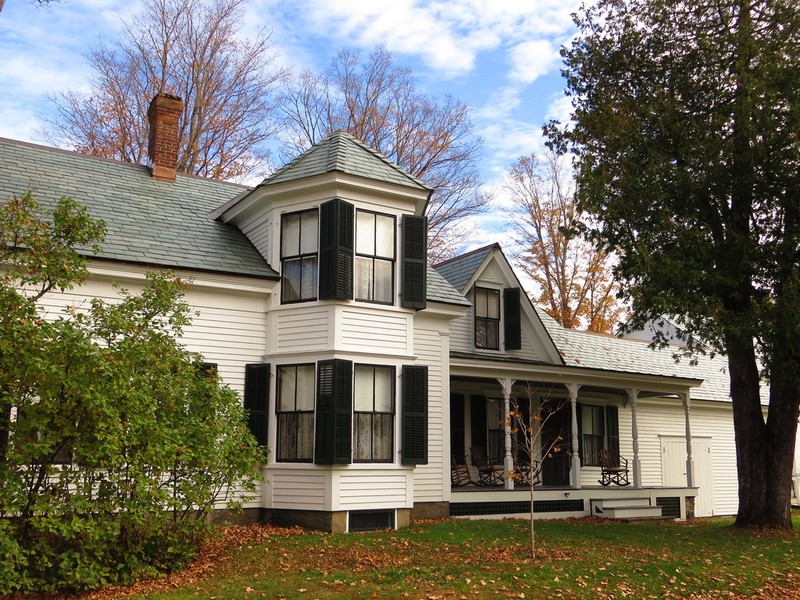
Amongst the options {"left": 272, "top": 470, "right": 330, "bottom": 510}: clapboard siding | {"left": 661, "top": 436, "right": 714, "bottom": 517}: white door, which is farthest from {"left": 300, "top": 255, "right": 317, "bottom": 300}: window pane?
{"left": 661, "top": 436, "right": 714, "bottom": 517}: white door

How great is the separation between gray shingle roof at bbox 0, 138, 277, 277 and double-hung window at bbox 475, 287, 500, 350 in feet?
21.5

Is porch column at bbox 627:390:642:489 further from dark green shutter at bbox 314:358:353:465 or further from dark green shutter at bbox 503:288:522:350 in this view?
dark green shutter at bbox 314:358:353:465

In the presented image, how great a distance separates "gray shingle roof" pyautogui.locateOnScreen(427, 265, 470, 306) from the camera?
54.7ft

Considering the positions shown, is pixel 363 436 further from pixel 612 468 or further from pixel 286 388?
pixel 612 468

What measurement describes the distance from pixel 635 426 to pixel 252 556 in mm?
12902

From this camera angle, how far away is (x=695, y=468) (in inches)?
966

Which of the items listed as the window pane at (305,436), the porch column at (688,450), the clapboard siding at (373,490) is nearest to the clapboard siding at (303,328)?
the window pane at (305,436)

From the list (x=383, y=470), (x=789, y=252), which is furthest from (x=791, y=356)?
(x=383, y=470)

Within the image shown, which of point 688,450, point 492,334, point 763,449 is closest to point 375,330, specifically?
point 492,334

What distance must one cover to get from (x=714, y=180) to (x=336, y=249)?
7.13m

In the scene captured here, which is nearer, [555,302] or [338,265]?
[338,265]

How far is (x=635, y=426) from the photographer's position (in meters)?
20.8

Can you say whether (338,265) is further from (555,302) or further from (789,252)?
(555,302)

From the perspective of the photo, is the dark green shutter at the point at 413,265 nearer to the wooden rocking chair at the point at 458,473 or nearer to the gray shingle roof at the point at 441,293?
the gray shingle roof at the point at 441,293
